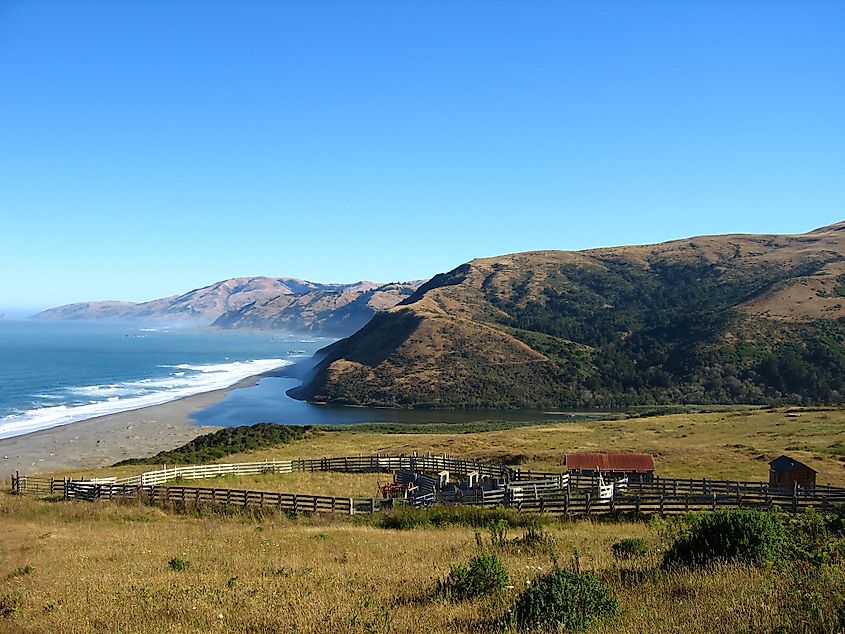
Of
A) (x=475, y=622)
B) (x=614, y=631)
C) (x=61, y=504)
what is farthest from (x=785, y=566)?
(x=61, y=504)

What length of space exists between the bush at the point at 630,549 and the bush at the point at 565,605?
19.5ft

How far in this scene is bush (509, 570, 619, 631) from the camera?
825 centimetres

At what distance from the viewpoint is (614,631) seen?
7652 millimetres

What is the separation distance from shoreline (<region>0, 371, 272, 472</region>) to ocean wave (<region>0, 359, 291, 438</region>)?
11.0 ft

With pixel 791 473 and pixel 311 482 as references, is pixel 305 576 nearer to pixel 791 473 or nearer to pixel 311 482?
pixel 311 482

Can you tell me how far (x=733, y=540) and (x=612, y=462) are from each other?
90.5ft

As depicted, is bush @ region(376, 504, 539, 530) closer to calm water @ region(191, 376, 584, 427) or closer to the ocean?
the ocean

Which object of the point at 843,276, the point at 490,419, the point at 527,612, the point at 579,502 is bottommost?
the point at 490,419

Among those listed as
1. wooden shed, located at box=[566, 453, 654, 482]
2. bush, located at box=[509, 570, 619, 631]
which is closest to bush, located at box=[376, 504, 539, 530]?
bush, located at box=[509, 570, 619, 631]

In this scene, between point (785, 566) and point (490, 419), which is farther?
point (490, 419)

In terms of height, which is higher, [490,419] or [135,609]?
[135,609]

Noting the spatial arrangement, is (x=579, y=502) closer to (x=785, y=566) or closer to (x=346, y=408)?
(x=785, y=566)

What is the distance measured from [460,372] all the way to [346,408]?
85.5 ft

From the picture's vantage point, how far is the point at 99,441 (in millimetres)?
66000
